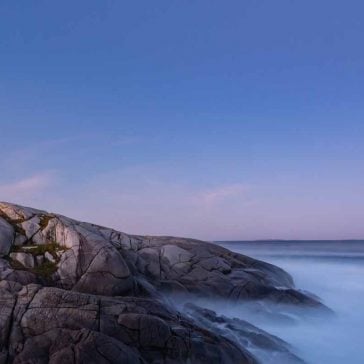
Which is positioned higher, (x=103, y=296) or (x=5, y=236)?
(x=5, y=236)

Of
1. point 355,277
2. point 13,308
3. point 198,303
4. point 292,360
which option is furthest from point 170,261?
point 355,277

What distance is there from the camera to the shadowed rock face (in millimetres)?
9000

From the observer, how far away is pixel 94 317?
31.7 ft

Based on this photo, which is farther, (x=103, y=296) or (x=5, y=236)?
(x=5, y=236)

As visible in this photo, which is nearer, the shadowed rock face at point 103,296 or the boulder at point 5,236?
the shadowed rock face at point 103,296

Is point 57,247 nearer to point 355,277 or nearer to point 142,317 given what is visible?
point 142,317

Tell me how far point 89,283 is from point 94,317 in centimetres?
212

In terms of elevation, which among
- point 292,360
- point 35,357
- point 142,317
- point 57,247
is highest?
point 57,247

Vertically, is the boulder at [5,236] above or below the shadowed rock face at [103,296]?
above

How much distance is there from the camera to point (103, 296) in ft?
35.1

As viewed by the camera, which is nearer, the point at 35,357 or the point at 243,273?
the point at 35,357

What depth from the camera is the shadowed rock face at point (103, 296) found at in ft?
29.5

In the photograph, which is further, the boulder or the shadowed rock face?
the boulder

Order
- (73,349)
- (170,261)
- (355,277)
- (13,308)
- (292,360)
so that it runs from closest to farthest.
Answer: (73,349)
(13,308)
(292,360)
(170,261)
(355,277)
